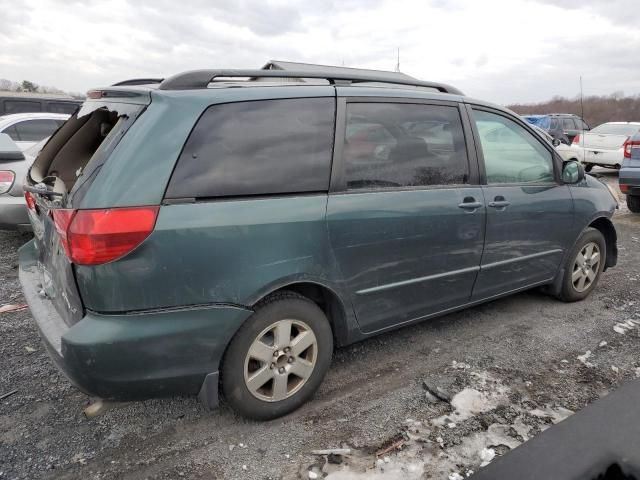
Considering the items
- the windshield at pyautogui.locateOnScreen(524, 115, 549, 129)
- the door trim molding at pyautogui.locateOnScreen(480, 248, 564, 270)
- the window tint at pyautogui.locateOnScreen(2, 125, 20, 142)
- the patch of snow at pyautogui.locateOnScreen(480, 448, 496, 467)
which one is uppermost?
the windshield at pyautogui.locateOnScreen(524, 115, 549, 129)

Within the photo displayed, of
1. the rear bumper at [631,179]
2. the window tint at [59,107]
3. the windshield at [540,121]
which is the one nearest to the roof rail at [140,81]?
the rear bumper at [631,179]

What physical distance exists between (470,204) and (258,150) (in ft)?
4.95

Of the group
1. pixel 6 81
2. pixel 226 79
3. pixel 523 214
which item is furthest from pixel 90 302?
pixel 6 81

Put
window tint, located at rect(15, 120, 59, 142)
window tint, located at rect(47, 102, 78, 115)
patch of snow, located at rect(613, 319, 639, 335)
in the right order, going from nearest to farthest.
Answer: patch of snow, located at rect(613, 319, 639, 335) → window tint, located at rect(15, 120, 59, 142) → window tint, located at rect(47, 102, 78, 115)

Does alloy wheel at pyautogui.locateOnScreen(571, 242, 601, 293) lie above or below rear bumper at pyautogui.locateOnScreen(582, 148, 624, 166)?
below

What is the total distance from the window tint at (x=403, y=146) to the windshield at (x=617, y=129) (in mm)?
11953

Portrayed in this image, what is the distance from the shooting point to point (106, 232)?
2010 millimetres

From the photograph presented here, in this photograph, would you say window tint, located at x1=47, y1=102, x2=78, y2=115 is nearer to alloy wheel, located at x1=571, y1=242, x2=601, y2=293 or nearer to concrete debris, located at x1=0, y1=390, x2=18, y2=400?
concrete debris, located at x1=0, y1=390, x2=18, y2=400

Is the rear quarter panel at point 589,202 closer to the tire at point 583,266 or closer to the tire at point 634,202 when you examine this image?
the tire at point 583,266

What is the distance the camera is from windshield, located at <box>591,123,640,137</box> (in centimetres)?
1283

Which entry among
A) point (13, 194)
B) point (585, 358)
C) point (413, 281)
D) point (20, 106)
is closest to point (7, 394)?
point (413, 281)

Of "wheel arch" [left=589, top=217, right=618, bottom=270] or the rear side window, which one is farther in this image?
"wheel arch" [left=589, top=217, right=618, bottom=270]

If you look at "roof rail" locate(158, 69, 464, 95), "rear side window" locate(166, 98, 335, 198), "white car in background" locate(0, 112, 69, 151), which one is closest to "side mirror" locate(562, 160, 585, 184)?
"roof rail" locate(158, 69, 464, 95)

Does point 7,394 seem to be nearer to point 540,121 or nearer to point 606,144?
point 606,144
